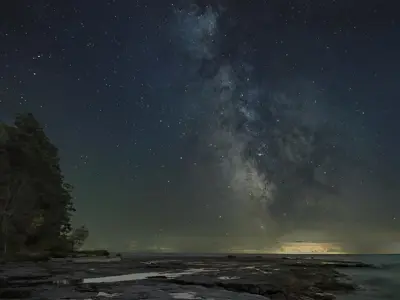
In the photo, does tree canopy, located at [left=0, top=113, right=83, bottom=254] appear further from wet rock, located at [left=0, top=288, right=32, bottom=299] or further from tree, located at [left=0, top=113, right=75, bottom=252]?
wet rock, located at [left=0, top=288, right=32, bottom=299]

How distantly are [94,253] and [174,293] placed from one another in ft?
346

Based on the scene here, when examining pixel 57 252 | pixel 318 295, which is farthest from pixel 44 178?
pixel 318 295

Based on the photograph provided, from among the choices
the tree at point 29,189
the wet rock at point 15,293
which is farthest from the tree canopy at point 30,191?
the wet rock at point 15,293

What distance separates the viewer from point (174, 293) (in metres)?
31.6

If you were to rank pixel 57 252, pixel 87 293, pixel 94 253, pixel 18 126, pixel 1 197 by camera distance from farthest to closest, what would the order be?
pixel 94 253
pixel 57 252
pixel 18 126
pixel 1 197
pixel 87 293

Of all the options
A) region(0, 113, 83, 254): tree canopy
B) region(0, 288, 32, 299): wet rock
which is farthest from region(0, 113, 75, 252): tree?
region(0, 288, 32, 299): wet rock

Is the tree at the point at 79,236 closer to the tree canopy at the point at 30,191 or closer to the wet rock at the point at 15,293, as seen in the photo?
the tree canopy at the point at 30,191

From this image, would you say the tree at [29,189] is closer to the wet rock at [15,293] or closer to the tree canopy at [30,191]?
the tree canopy at [30,191]

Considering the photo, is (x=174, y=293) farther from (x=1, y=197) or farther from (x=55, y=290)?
(x=1, y=197)

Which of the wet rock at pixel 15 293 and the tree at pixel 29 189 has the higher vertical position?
the tree at pixel 29 189

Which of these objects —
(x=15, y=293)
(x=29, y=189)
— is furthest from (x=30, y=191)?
(x=15, y=293)

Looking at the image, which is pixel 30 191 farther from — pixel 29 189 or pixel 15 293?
pixel 15 293

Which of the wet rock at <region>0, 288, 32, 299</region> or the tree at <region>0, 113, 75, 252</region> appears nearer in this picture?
the wet rock at <region>0, 288, 32, 299</region>

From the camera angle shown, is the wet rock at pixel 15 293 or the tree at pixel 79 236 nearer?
the wet rock at pixel 15 293
